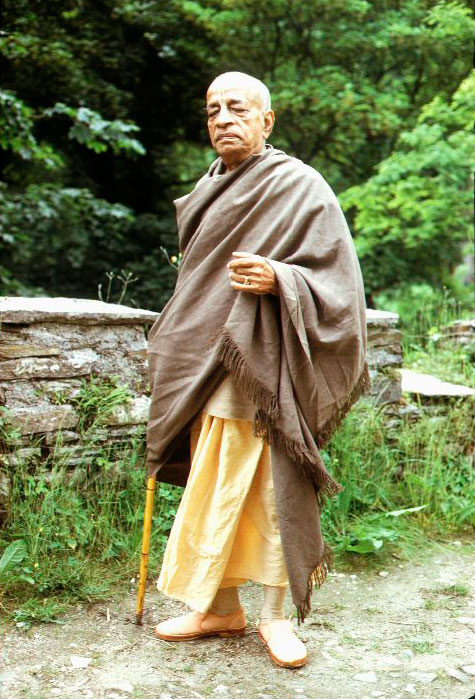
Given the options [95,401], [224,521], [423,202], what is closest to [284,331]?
[224,521]

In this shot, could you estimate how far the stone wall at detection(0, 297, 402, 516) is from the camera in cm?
312

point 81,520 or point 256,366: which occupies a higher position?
point 256,366

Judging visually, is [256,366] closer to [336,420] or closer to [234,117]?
[336,420]

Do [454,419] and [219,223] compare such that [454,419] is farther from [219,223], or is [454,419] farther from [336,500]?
[219,223]

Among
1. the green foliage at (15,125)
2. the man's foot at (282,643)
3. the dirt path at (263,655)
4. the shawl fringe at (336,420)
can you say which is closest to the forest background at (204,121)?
the green foliage at (15,125)

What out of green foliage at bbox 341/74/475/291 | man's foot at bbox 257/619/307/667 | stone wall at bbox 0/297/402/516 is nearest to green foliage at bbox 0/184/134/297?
green foliage at bbox 341/74/475/291

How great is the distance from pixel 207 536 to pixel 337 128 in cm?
798

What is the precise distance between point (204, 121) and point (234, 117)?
802cm

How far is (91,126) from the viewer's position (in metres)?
6.00

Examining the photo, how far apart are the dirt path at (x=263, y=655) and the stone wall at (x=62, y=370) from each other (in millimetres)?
730

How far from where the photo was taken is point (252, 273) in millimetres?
2336

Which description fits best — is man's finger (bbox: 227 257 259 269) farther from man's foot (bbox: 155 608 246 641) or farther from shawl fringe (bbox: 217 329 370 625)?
man's foot (bbox: 155 608 246 641)

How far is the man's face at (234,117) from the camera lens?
2.52 meters

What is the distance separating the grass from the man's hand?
3.86 feet
